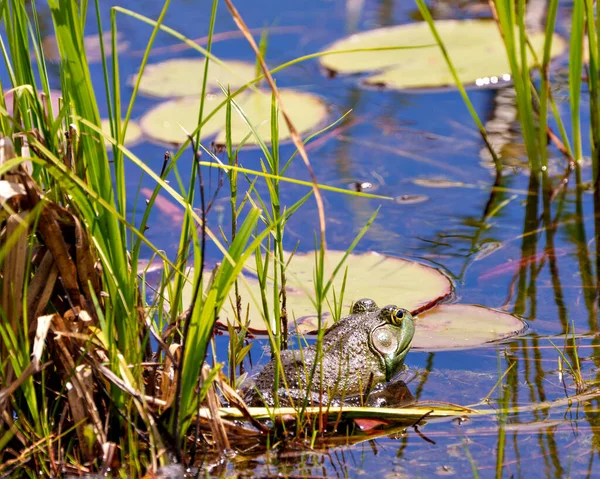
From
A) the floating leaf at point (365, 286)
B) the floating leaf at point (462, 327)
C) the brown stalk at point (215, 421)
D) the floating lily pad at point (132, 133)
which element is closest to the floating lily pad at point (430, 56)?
the floating lily pad at point (132, 133)

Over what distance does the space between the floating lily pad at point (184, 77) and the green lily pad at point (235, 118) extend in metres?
0.19

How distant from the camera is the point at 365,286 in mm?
3633

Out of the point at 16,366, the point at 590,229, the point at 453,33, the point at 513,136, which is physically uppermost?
the point at 453,33

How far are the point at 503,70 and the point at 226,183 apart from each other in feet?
7.27

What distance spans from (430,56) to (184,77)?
5.68ft

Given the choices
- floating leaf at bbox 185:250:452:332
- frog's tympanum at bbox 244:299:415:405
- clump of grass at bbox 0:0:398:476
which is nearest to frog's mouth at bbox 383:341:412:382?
frog's tympanum at bbox 244:299:415:405

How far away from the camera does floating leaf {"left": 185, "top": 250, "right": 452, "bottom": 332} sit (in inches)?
134

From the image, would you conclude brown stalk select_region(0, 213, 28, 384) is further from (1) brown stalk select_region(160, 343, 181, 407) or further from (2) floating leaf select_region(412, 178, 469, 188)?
(2) floating leaf select_region(412, 178, 469, 188)

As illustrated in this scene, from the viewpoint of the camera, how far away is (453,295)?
357 centimetres

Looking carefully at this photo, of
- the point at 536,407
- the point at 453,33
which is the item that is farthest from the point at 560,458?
A: the point at 453,33

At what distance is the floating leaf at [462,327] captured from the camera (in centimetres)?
318

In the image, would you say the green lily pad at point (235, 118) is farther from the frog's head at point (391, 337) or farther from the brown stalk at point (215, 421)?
the brown stalk at point (215, 421)

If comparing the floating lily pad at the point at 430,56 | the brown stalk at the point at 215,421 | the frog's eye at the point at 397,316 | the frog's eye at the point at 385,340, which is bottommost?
the brown stalk at the point at 215,421

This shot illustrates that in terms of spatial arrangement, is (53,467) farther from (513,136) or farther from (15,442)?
(513,136)
